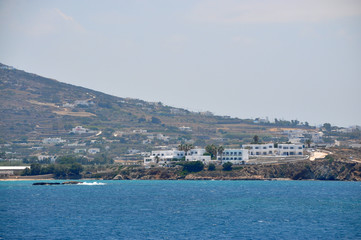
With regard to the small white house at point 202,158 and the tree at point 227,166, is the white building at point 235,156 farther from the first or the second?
the tree at point 227,166

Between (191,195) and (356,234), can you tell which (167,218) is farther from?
(191,195)

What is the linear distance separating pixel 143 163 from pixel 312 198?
85614mm

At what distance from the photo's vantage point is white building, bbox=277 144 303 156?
163500 mm

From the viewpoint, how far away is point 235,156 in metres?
162

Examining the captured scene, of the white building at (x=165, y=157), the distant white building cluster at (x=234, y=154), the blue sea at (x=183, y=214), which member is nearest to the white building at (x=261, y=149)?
the distant white building cluster at (x=234, y=154)

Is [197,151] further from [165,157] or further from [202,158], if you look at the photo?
[165,157]

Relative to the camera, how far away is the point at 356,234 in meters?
59.2

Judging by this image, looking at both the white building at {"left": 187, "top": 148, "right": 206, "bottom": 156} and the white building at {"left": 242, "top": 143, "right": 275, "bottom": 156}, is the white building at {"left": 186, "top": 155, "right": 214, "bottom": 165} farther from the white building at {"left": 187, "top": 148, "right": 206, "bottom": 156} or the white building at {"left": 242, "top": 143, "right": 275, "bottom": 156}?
the white building at {"left": 242, "top": 143, "right": 275, "bottom": 156}

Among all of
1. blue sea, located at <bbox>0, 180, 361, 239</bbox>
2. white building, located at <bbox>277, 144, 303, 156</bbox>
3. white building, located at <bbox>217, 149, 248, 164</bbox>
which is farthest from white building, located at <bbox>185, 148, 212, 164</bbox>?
blue sea, located at <bbox>0, 180, 361, 239</bbox>

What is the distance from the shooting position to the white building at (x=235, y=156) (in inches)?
6334

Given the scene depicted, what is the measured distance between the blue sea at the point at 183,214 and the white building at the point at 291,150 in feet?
170

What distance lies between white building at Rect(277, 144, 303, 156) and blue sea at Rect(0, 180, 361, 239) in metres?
51.7

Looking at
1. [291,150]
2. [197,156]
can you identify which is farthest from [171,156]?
[291,150]

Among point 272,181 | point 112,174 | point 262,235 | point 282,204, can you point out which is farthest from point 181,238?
point 112,174
